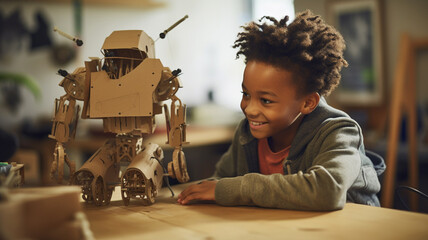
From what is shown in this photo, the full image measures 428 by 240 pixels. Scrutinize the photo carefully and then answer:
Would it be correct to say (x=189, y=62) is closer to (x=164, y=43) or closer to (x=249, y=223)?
(x=164, y=43)

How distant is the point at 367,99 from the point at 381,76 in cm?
17

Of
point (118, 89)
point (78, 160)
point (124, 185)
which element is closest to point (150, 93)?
point (118, 89)

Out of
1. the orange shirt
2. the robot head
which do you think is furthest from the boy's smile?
the robot head

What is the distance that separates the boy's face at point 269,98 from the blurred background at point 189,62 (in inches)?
52.2

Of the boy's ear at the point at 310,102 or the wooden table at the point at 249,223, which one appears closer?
the wooden table at the point at 249,223

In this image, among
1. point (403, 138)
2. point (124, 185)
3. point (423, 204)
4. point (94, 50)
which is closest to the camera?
point (124, 185)

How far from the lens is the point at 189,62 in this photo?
3.26m

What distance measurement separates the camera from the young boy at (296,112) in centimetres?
75

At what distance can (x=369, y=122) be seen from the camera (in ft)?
9.00

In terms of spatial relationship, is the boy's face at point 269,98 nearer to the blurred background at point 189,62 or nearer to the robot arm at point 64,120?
the robot arm at point 64,120

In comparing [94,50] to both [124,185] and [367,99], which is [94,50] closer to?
[367,99]

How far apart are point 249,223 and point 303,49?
0.36 m

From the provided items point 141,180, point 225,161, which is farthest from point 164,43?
point 141,180

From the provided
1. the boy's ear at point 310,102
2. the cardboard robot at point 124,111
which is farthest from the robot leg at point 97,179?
the boy's ear at point 310,102
